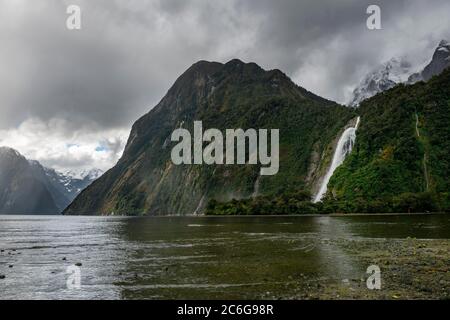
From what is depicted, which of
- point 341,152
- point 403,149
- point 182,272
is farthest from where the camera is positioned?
point 341,152

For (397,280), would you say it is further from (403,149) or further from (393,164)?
(403,149)

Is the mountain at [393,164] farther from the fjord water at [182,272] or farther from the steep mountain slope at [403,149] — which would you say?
the fjord water at [182,272]

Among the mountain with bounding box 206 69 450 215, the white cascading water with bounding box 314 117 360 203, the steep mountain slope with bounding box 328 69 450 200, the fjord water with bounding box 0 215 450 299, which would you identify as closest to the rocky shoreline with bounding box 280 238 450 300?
the fjord water with bounding box 0 215 450 299

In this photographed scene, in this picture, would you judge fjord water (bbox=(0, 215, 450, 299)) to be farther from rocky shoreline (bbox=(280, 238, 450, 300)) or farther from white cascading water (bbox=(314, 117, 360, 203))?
white cascading water (bbox=(314, 117, 360, 203))

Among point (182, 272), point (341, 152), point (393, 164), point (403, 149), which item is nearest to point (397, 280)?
point (182, 272)
